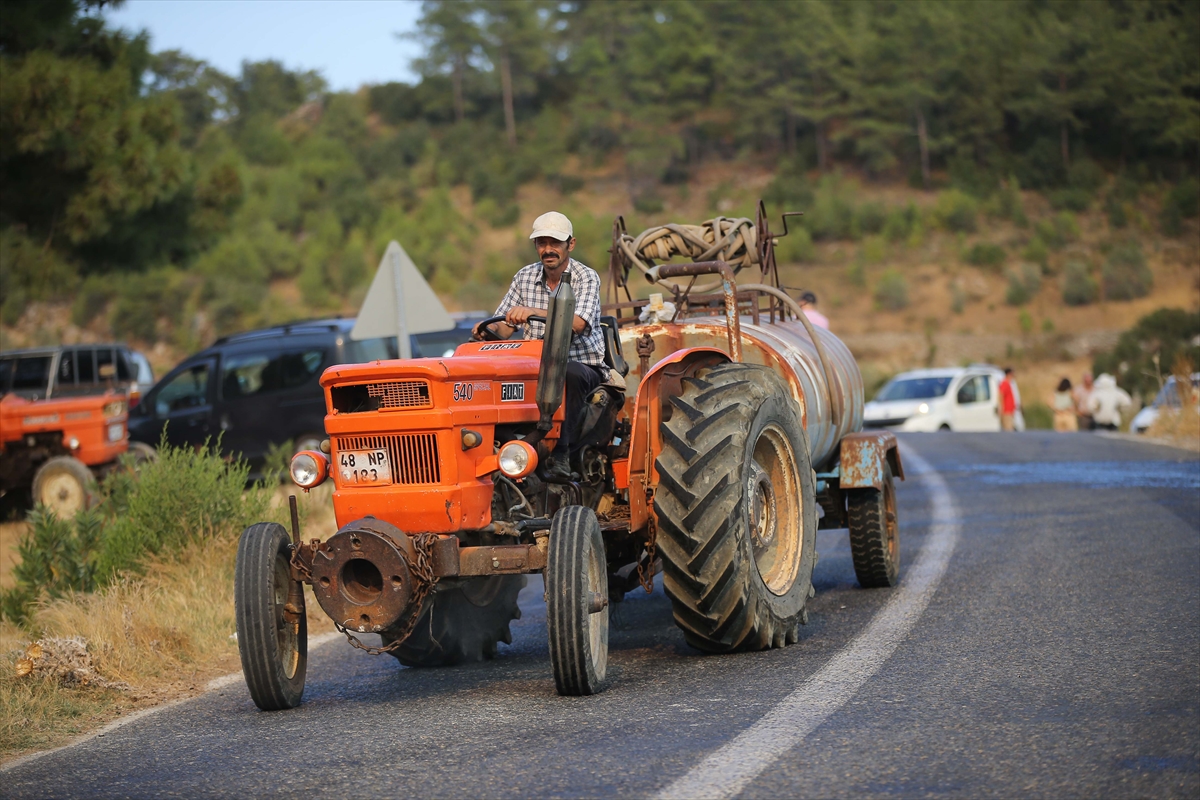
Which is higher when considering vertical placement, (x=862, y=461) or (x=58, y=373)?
(x=58, y=373)

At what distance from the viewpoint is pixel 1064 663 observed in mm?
6227

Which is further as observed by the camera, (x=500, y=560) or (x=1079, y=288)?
(x=1079, y=288)

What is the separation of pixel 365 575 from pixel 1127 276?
5871 centimetres

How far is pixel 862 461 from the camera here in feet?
30.5

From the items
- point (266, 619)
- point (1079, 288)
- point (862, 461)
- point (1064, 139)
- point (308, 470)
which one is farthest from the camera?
point (1064, 139)

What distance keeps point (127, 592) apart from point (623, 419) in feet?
13.7

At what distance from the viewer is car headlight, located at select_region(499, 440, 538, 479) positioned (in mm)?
6281

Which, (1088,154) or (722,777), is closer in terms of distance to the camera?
(722,777)

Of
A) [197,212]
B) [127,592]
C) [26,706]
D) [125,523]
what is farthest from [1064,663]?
[197,212]

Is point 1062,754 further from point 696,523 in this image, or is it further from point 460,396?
point 460,396

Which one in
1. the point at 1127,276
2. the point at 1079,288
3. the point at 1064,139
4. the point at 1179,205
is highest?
the point at 1064,139

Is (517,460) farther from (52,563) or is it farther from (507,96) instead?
(507,96)

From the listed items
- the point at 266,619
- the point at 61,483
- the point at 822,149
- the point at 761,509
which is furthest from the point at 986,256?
the point at 266,619

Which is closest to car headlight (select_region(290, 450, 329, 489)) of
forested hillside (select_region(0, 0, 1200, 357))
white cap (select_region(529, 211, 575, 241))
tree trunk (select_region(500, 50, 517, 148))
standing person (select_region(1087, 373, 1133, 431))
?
white cap (select_region(529, 211, 575, 241))
